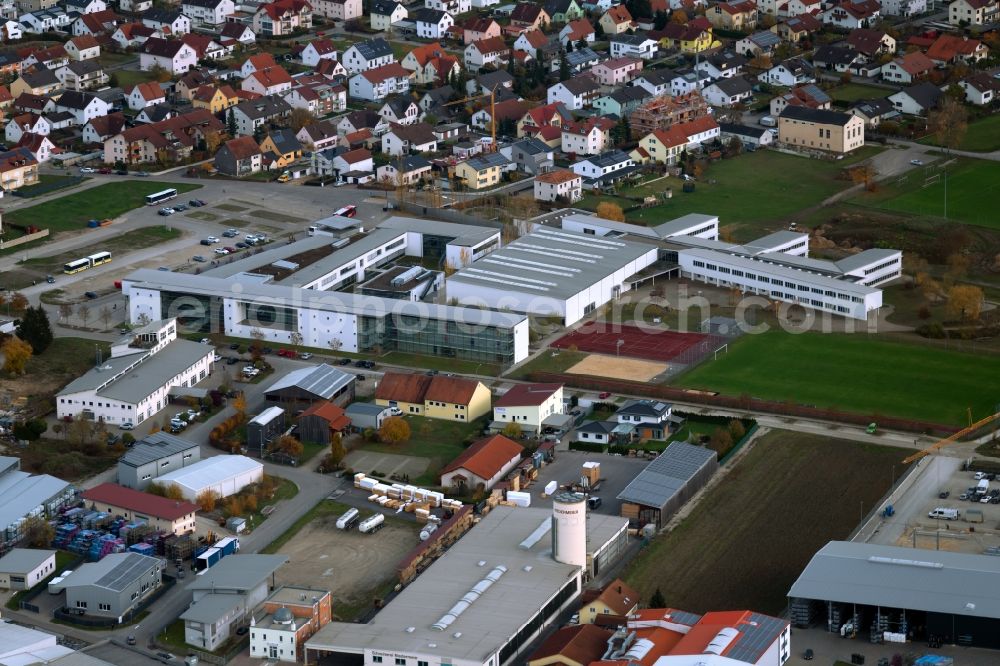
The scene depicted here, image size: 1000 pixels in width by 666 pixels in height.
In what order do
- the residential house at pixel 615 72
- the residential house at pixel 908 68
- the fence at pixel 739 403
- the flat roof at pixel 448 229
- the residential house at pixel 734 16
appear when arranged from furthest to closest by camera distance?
the residential house at pixel 734 16 < the residential house at pixel 615 72 < the residential house at pixel 908 68 < the flat roof at pixel 448 229 < the fence at pixel 739 403

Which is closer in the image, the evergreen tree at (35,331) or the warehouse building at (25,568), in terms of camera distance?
the warehouse building at (25,568)

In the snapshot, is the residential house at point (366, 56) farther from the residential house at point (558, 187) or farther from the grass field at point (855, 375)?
the grass field at point (855, 375)

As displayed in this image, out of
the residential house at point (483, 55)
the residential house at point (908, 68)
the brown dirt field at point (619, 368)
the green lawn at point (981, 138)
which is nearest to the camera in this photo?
the brown dirt field at point (619, 368)

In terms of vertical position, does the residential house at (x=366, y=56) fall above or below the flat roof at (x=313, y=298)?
above

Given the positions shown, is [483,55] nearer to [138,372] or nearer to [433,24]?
[433,24]

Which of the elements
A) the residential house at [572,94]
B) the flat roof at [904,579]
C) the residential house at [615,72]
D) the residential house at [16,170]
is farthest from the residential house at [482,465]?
the residential house at [615,72]

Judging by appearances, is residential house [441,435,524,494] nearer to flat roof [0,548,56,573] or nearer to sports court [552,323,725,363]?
sports court [552,323,725,363]

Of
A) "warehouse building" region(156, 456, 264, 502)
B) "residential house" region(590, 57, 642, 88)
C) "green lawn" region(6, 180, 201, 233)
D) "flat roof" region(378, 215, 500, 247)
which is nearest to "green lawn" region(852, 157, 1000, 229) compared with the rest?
"flat roof" region(378, 215, 500, 247)

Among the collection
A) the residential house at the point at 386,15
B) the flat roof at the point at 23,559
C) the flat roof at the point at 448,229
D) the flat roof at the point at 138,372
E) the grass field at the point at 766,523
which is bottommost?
the grass field at the point at 766,523
